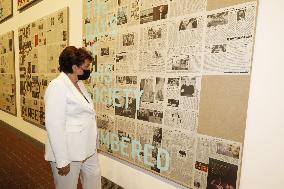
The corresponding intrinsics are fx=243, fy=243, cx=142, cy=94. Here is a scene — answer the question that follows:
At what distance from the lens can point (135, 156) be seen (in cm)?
215

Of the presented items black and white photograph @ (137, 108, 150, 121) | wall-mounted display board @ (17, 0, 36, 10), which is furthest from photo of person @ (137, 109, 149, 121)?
wall-mounted display board @ (17, 0, 36, 10)

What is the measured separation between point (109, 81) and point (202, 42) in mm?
1067

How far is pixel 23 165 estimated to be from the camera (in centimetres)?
316

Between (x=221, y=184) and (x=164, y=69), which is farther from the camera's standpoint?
(x=164, y=69)

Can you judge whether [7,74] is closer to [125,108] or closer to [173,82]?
[125,108]

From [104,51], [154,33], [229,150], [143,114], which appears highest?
[154,33]

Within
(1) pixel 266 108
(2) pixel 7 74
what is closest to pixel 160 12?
(1) pixel 266 108

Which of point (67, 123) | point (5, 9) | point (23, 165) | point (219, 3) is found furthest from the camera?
point (5, 9)

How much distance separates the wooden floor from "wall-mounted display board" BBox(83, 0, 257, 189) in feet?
2.75

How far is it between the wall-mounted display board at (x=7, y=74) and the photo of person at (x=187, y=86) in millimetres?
3918

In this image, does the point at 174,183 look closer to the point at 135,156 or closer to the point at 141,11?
the point at 135,156

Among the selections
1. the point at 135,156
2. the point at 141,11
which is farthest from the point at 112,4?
the point at 135,156

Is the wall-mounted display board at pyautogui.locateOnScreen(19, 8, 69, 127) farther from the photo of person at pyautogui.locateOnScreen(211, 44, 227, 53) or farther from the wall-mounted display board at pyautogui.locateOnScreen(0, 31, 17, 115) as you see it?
the photo of person at pyautogui.locateOnScreen(211, 44, 227, 53)

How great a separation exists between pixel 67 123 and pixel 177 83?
2.66ft
